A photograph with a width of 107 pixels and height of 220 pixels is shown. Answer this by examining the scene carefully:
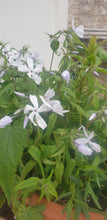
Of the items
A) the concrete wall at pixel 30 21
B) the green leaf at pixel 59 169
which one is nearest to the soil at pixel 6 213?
the green leaf at pixel 59 169

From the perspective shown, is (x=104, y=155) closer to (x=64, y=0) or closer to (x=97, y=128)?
(x=97, y=128)

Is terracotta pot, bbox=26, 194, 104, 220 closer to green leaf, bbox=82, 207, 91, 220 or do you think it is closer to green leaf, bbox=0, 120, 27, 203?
green leaf, bbox=82, 207, 91, 220

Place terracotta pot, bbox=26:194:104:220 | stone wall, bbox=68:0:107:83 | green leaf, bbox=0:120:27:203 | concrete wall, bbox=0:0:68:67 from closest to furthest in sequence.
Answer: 1. green leaf, bbox=0:120:27:203
2. terracotta pot, bbox=26:194:104:220
3. concrete wall, bbox=0:0:68:67
4. stone wall, bbox=68:0:107:83

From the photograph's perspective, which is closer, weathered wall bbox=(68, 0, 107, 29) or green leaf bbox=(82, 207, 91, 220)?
green leaf bbox=(82, 207, 91, 220)

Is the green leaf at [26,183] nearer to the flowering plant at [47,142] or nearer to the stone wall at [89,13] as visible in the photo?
the flowering plant at [47,142]

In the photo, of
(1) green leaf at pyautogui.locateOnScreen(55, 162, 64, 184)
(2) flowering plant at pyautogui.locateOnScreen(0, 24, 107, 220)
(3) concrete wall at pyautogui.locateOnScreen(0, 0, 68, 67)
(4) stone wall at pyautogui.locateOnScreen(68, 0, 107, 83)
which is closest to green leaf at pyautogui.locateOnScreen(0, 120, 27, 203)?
(2) flowering plant at pyautogui.locateOnScreen(0, 24, 107, 220)

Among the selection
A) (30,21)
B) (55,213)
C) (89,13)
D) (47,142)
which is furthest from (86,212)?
(89,13)

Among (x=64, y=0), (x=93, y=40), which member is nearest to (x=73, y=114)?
(x=93, y=40)
